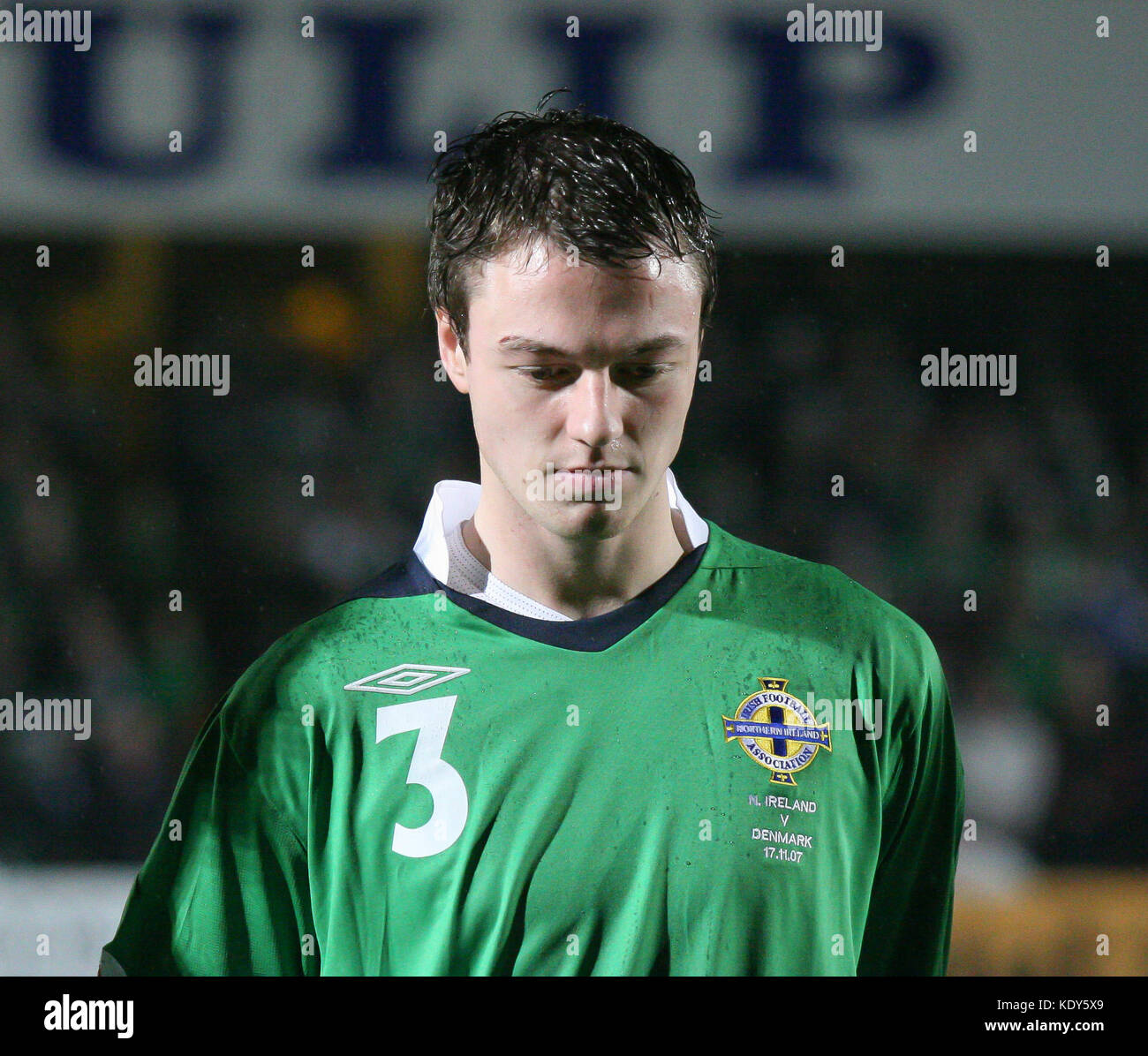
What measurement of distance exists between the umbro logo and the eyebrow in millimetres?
548

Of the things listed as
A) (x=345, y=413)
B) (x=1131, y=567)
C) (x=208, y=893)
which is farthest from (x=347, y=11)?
(x=1131, y=567)

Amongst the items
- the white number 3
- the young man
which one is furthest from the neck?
the white number 3

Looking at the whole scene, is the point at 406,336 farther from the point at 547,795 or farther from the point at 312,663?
the point at 547,795

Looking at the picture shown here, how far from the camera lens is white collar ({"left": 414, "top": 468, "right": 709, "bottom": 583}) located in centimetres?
212

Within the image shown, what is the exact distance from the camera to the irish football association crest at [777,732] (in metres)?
2.03

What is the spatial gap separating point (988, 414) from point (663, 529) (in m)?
0.83

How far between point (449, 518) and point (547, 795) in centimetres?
52

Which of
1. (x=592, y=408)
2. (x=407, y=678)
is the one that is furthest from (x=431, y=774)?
(x=592, y=408)

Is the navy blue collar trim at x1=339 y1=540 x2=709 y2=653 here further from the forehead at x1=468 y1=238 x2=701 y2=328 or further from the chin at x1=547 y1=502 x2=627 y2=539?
the forehead at x1=468 y1=238 x2=701 y2=328

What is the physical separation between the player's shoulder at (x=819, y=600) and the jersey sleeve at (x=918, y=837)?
3 cm

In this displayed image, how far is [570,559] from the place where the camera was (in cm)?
204

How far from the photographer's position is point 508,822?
1.98 m

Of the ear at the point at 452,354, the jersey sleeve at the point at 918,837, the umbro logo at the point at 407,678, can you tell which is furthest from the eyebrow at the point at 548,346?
the jersey sleeve at the point at 918,837

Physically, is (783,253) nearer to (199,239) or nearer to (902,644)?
(902,644)
